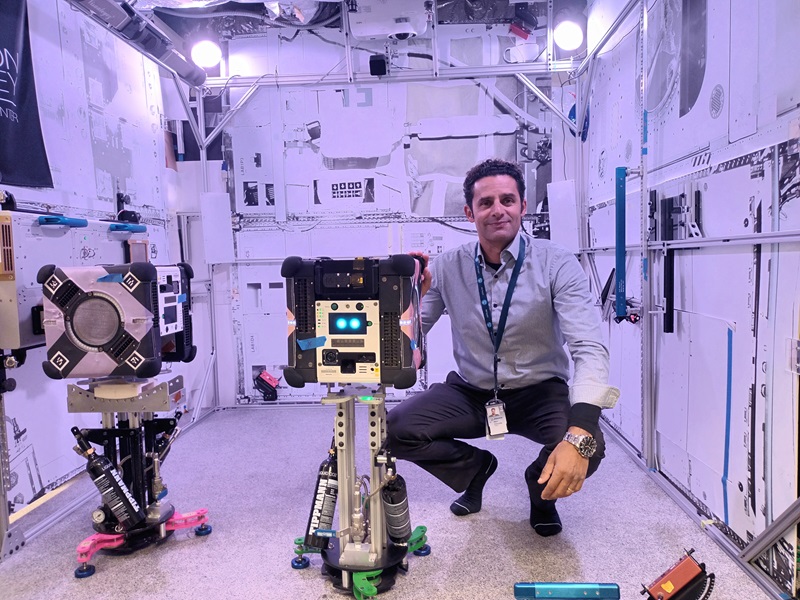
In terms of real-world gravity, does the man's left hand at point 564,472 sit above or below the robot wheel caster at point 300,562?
above

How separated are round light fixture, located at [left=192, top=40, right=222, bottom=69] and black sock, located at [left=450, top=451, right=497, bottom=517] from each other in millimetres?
3358

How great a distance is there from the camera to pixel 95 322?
188 cm

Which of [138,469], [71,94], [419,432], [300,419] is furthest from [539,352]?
[71,94]

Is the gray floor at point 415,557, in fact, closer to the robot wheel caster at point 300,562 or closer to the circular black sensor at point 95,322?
the robot wheel caster at point 300,562

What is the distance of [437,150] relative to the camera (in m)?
3.87

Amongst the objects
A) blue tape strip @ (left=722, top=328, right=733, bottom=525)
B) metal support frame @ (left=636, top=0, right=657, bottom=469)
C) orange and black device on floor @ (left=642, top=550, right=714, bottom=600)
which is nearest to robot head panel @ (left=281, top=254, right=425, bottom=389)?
orange and black device on floor @ (left=642, top=550, right=714, bottom=600)

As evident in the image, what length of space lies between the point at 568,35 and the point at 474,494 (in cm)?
317

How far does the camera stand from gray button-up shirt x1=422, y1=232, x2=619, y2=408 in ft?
6.79

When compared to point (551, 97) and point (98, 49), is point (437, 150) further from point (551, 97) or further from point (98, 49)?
point (98, 49)

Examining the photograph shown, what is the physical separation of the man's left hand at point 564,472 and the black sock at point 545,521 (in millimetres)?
586

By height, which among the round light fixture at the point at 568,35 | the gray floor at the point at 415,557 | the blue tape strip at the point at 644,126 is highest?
the round light fixture at the point at 568,35

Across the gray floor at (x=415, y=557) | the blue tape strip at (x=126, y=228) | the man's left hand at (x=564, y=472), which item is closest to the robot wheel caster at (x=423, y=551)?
the gray floor at (x=415, y=557)

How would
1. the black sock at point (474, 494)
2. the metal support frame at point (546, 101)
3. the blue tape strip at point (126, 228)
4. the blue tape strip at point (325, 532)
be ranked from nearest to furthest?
the blue tape strip at point (325, 532) < the black sock at point (474, 494) < the blue tape strip at point (126, 228) < the metal support frame at point (546, 101)

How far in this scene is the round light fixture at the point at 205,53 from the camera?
145 inches
